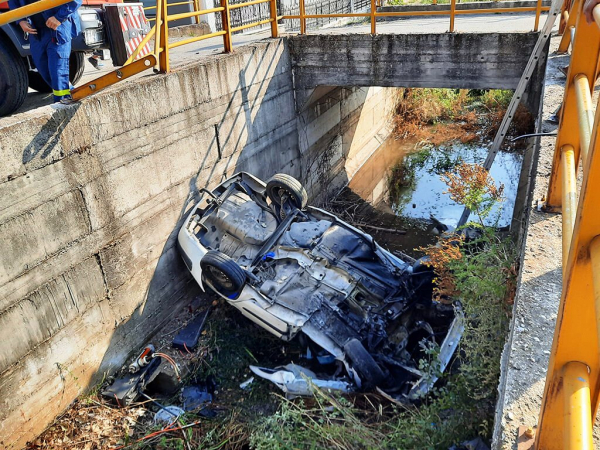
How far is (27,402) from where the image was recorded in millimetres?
4832

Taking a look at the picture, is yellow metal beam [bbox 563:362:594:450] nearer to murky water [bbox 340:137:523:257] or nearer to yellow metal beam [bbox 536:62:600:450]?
yellow metal beam [bbox 536:62:600:450]

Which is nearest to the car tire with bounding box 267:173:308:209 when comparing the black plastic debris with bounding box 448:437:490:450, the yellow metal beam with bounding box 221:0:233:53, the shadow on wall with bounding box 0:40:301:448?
the shadow on wall with bounding box 0:40:301:448

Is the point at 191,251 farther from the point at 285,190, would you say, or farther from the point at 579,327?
the point at 579,327

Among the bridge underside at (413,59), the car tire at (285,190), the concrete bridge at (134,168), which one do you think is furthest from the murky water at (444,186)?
the car tire at (285,190)

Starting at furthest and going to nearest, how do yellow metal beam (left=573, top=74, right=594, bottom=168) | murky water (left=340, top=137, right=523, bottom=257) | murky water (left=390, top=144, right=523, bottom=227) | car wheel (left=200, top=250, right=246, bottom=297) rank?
murky water (left=390, top=144, right=523, bottom=227)
murky water (left=340, top=137, right=523, bottom=257)
car wheel (left=200, top=250, right=246, bottom=297)
yellow metal beam (left=573, top=74, right=594, bottom=168)

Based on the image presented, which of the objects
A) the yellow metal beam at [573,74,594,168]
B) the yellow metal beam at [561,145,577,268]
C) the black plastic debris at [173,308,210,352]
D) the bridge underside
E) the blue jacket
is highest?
the blue jacket

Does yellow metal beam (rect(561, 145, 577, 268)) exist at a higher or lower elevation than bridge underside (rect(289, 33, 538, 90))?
higher

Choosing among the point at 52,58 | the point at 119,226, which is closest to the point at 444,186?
the point at 119,226

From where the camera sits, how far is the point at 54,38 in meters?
5.02

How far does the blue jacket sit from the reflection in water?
23.8 ft

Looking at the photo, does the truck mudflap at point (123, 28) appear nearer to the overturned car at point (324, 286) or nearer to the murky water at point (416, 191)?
the overturned car at point (324, 286)

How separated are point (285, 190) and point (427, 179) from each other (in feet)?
20.1

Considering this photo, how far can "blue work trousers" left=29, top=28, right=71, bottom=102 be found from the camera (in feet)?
16.6

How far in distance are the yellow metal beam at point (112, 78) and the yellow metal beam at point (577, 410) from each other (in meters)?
4.91
